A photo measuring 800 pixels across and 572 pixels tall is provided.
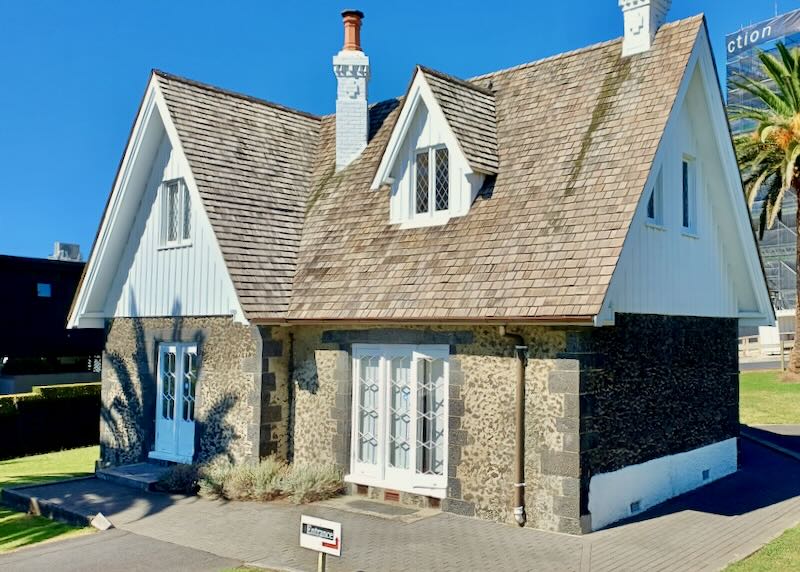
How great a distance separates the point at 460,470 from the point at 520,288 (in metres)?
2.89

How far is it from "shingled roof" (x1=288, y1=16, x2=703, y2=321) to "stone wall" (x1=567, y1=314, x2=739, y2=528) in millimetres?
1137

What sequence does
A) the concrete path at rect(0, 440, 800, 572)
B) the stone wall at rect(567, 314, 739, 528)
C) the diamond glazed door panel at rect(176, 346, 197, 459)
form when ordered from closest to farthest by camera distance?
the concrete path at rect(0, 440, 800, 572), the stone wall at rect(567, 314, 739, 528), the diamond glazed door panel at rect(176, 346, 197, 459)

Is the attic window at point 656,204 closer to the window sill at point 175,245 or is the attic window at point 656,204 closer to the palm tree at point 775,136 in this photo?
the window sill at point 175,245

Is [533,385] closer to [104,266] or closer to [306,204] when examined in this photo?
[306,204]

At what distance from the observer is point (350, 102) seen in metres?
17.0

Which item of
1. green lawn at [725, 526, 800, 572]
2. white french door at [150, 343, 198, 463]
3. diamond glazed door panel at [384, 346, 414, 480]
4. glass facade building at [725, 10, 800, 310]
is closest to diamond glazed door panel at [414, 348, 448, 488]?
diamond glazed door panel at [384, 346, 414, 480]

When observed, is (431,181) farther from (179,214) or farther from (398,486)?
(179,214)

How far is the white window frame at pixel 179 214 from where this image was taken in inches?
601

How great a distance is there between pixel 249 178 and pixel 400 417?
605cm

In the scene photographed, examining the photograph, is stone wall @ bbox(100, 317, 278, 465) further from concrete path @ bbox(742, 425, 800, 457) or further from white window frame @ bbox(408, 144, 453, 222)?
concrete path @ bbox(742, 425, 800, 457)

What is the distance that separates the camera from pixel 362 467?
12867 millimetres

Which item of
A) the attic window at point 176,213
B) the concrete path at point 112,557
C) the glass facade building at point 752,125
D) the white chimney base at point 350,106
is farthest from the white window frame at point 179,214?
the glass facade building at point 752,125

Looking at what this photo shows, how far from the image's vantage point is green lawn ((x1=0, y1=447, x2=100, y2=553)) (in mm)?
11438

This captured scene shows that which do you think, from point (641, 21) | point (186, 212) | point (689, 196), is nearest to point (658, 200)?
point (689, 196)
